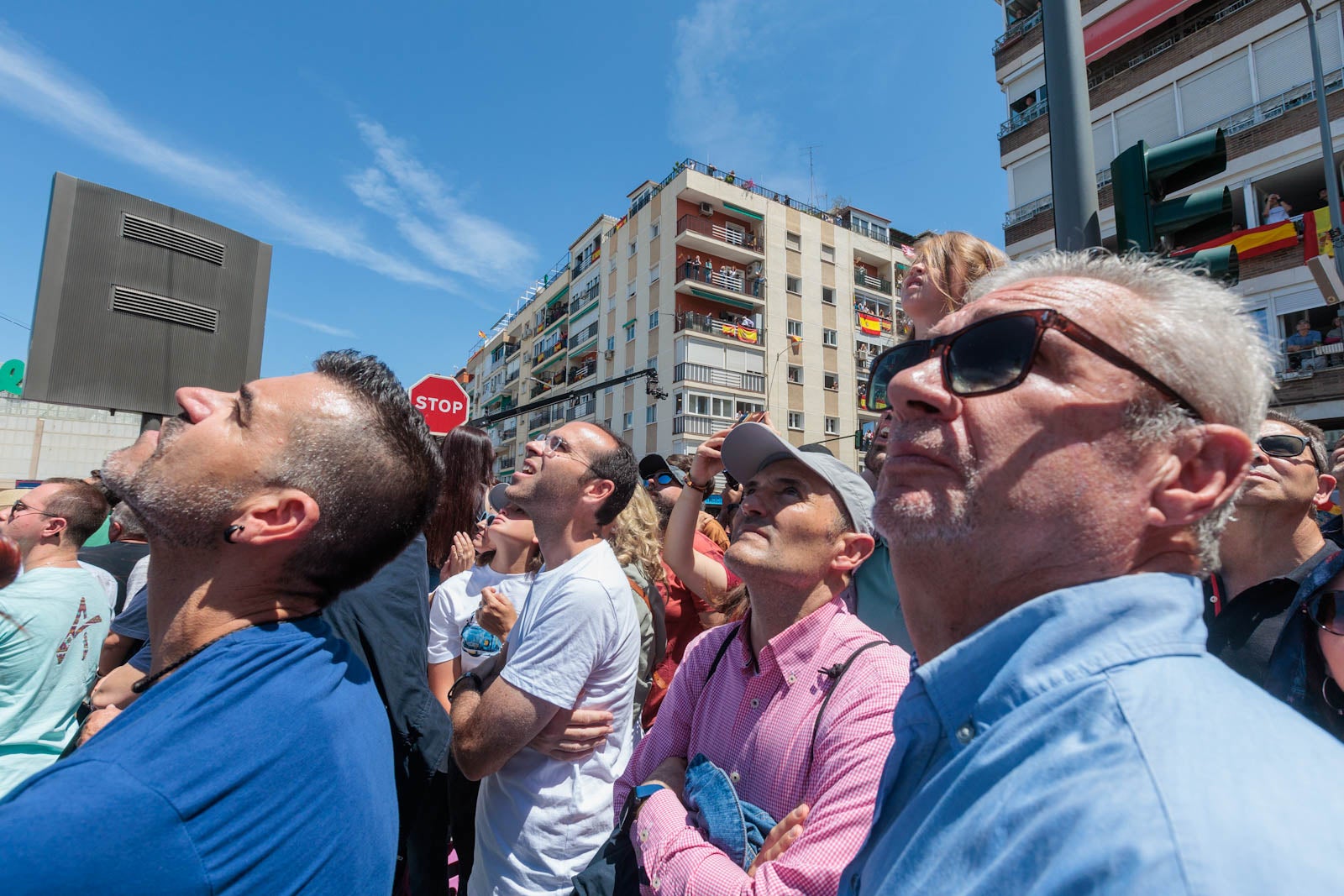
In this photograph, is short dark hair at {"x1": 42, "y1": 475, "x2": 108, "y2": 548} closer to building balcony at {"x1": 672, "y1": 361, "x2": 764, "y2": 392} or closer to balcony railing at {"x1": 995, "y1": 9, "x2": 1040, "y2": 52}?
balcony railing at {"x1": 995, "y1": 9, "x2": 1040, "y2": 52}

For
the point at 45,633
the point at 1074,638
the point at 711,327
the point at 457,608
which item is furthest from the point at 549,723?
the point at 711,327

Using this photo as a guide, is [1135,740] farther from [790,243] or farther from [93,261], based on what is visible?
[790,243]

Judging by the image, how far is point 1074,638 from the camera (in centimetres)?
88

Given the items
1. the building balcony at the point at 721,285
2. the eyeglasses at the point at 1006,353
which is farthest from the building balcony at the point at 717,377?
the eyeglasses at the point at 1006,353

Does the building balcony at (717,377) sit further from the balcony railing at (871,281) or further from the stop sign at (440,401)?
the stop sign at (440,401)

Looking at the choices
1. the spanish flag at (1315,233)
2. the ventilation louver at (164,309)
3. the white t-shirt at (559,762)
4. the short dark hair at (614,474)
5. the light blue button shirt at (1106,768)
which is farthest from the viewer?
the spanish flag at (1315,233)

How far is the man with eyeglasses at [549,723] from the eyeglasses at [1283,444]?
2580 millimetres

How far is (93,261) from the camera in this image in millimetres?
6176

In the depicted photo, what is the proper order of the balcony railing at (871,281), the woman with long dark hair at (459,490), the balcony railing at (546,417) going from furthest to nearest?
the balcony railing at (546,417) < the balcony railing at (871,281) < the woman with long dark hair at (459,490)

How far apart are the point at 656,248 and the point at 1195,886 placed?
135 feet

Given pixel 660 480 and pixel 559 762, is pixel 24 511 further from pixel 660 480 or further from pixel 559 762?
pixel 660 480

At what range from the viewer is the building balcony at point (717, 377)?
36312 millimetres

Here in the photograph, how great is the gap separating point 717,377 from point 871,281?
1441cm

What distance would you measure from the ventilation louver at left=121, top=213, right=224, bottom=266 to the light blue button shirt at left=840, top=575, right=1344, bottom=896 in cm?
799
